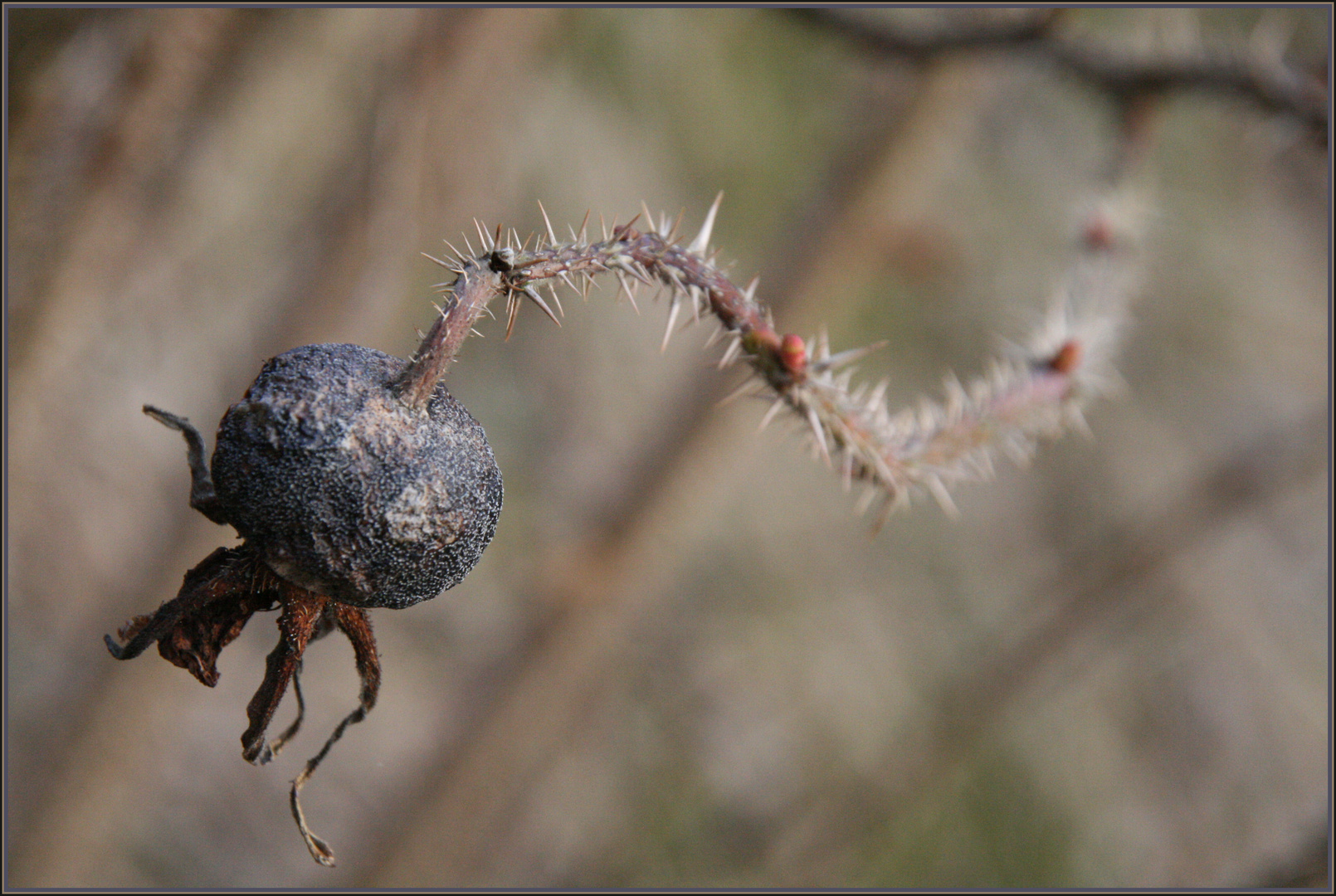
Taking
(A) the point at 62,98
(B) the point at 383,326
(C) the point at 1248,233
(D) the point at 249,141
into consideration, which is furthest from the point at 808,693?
(C) the point at 1248,233

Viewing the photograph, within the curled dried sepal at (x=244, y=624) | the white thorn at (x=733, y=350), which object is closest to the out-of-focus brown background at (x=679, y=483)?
the white thorn at (x=733, y=350)

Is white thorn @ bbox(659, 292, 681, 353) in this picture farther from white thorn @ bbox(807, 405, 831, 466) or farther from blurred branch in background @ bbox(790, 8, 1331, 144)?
blurred branch in background @ bbox(790, 8, 1331, 144)

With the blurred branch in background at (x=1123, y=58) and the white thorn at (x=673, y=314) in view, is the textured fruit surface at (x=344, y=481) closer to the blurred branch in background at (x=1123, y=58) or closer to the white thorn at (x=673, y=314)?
the white thorn at (x=673, y=314)

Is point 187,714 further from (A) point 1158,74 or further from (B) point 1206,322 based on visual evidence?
(B) point 1206,322

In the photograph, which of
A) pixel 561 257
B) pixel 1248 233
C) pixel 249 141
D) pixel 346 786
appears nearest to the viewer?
pixel 561 257

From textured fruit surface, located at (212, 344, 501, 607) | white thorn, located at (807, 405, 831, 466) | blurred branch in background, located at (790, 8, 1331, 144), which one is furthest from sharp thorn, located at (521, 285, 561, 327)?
blurred branch in background, located at (790, 8, 1331, 144)
